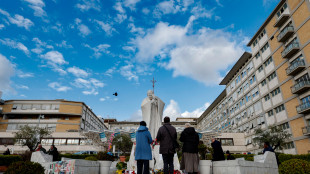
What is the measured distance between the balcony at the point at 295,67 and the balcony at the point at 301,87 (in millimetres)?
1932

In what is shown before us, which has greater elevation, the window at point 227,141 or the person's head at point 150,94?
the person's head at point 150,94

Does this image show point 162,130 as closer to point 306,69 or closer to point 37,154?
point 37,154

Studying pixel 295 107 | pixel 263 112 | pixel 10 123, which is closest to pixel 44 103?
pixel 10 123

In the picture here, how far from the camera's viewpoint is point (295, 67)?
3042cm

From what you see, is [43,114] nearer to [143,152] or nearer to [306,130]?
[306,130]

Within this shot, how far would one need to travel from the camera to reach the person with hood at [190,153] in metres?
6.87

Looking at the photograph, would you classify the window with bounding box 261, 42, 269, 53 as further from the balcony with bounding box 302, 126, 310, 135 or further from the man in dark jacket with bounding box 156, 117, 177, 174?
the man in dark jacket with bounding box 156, 117, 177, 174

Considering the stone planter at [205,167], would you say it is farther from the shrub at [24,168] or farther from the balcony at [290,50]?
the balcony at [290,50]

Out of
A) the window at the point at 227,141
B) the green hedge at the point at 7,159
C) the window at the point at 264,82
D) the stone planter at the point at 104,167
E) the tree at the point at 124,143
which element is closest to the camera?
the stone planter at the point at 104,167

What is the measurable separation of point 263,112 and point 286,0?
1920cm

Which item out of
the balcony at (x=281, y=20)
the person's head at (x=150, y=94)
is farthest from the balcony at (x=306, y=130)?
the person's head at (x=150, y=94)

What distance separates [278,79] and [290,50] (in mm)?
5841

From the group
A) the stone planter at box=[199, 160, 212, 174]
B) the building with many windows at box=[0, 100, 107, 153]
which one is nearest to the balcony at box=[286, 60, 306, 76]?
the stone planter at box=[199, 160, 212, 174]

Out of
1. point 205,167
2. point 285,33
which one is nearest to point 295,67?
point 285,33
